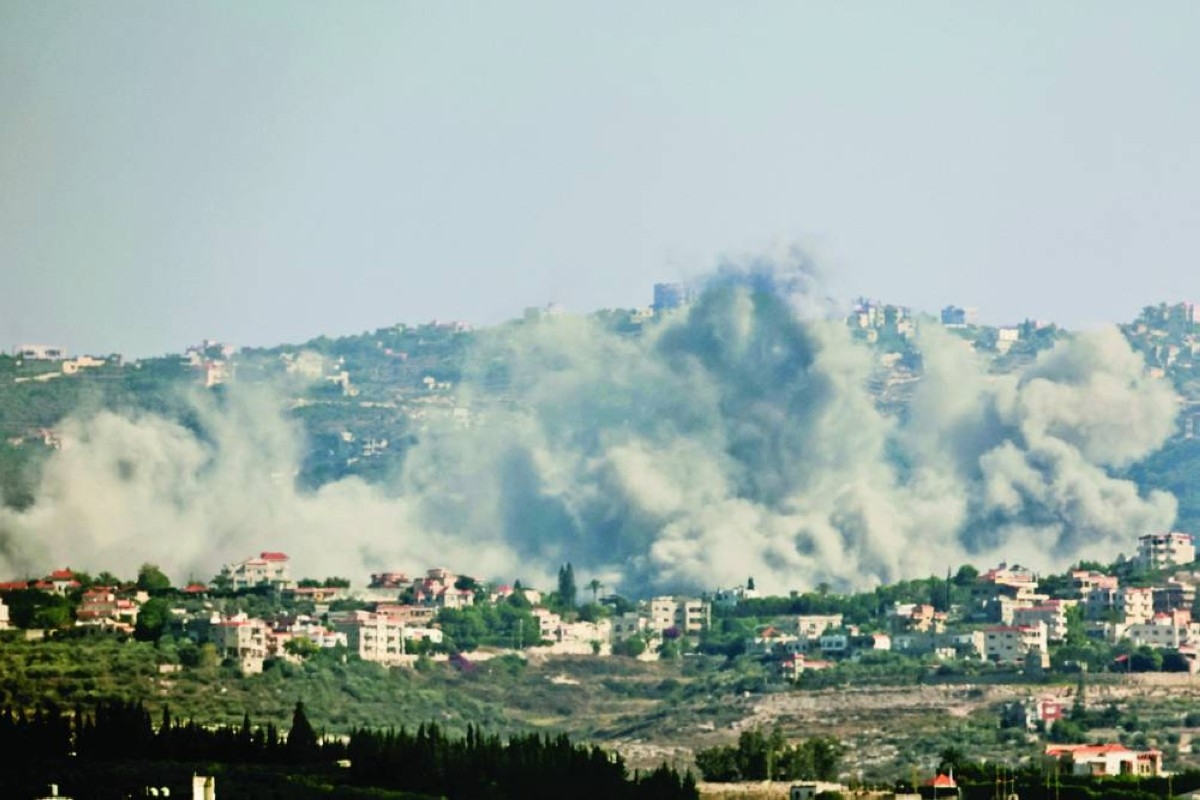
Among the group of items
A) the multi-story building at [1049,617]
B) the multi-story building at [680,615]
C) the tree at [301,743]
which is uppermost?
the multi-story building at [680,615]

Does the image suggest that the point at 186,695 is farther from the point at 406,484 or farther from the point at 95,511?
the point at 406,484

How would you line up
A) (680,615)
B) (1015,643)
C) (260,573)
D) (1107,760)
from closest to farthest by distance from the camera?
(1107,760) < (1015,643) < (260,573) < (680,615)

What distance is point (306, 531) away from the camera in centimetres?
12656

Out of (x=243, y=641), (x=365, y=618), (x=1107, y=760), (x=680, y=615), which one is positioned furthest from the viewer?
(x=680, y=615)

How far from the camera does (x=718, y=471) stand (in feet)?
452

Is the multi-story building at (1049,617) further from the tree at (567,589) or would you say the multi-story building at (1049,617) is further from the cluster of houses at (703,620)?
the tree at (567,589)

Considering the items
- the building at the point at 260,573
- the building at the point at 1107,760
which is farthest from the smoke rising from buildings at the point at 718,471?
the building at the point at 1107,760

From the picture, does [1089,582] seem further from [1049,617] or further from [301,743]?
[301,743]

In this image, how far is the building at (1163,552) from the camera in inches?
4702

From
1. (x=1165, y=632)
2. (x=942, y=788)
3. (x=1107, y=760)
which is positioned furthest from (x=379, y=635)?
(x=942, y=788)

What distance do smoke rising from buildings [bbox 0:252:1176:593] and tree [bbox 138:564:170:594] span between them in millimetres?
9664

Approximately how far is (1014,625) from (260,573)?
61.8ft

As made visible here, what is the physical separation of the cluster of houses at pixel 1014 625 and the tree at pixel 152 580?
13419 mm

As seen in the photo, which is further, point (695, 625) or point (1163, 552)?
point (1163, 552)
